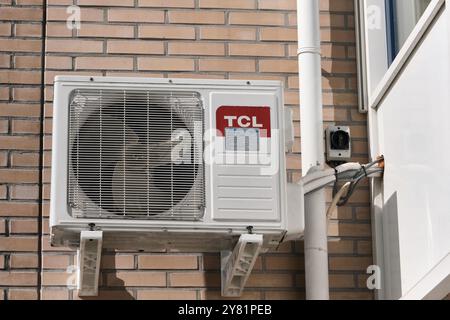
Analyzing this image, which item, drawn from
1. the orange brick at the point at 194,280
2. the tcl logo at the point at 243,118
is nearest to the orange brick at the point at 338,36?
the tcl logo at the point at 243,118

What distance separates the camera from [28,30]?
561 centimetres

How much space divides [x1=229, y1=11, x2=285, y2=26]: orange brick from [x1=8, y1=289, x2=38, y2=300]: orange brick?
1.43 meters

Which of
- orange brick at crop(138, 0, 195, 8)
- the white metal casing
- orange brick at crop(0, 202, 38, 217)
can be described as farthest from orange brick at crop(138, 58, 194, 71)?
orange brick at crop(0, 202, 38, 217)

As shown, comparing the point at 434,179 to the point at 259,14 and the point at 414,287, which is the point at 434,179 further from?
the point at 259,14

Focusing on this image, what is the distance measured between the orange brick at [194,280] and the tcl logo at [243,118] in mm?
681

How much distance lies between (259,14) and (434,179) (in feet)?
4.22

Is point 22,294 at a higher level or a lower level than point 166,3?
lower

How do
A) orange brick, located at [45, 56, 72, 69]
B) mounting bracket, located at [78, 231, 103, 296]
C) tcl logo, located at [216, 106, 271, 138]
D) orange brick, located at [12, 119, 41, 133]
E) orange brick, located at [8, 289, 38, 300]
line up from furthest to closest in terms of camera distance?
orange brick, located at [45, 56, 72, 69]
orange brick, located at [12, 119, 41, 133]
orange brick, located at [8, 289, 38, 300]
tcl logo, located at [216, 106, 271, 138]
mounting bracket, located at [78, 231, 103, 296]

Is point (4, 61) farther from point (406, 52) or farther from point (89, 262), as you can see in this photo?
point (406, 52)

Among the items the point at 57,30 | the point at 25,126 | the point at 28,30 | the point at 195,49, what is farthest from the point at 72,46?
the point at 195,49

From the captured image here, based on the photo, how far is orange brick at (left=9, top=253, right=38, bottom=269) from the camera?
5289 mm

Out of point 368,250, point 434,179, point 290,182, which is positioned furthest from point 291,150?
point 434,179

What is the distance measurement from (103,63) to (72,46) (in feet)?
0.50

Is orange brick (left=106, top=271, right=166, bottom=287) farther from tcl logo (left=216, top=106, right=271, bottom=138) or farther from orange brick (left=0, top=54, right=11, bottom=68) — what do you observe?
orange brick (left=0, top=54, right=11, bottom=68)
